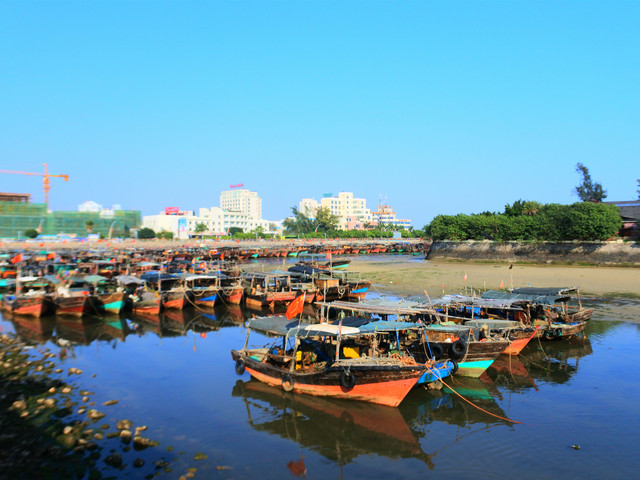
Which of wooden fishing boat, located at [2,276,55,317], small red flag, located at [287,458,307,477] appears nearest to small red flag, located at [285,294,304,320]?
small red flag, located at [287,458,307,477]

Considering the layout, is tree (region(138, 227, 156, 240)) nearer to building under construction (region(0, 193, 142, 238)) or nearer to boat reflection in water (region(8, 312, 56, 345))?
building under construction (region(0, 193, 142, 238))

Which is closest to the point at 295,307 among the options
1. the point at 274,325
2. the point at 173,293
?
the point at 274,325

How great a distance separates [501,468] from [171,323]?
20.4 meters

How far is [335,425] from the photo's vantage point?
12.2 meters

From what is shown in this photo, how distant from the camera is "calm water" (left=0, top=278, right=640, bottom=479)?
1018 centimetres

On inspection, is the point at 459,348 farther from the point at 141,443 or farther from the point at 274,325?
the point at 141,443

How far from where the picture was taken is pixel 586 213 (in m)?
53.0

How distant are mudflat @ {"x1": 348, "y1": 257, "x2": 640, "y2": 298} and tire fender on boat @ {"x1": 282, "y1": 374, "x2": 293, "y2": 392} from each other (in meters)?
19.6

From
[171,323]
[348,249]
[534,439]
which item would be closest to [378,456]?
[534,439]

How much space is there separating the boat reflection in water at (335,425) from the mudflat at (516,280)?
65.1 ft

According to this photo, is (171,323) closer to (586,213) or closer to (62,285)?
(62,285)

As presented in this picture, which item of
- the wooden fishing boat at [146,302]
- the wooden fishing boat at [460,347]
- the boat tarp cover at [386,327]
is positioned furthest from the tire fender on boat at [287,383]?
the wooden fishing boat at [146,302]

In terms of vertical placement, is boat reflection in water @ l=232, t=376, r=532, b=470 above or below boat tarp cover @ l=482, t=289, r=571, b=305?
below

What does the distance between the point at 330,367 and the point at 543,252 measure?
162ft
